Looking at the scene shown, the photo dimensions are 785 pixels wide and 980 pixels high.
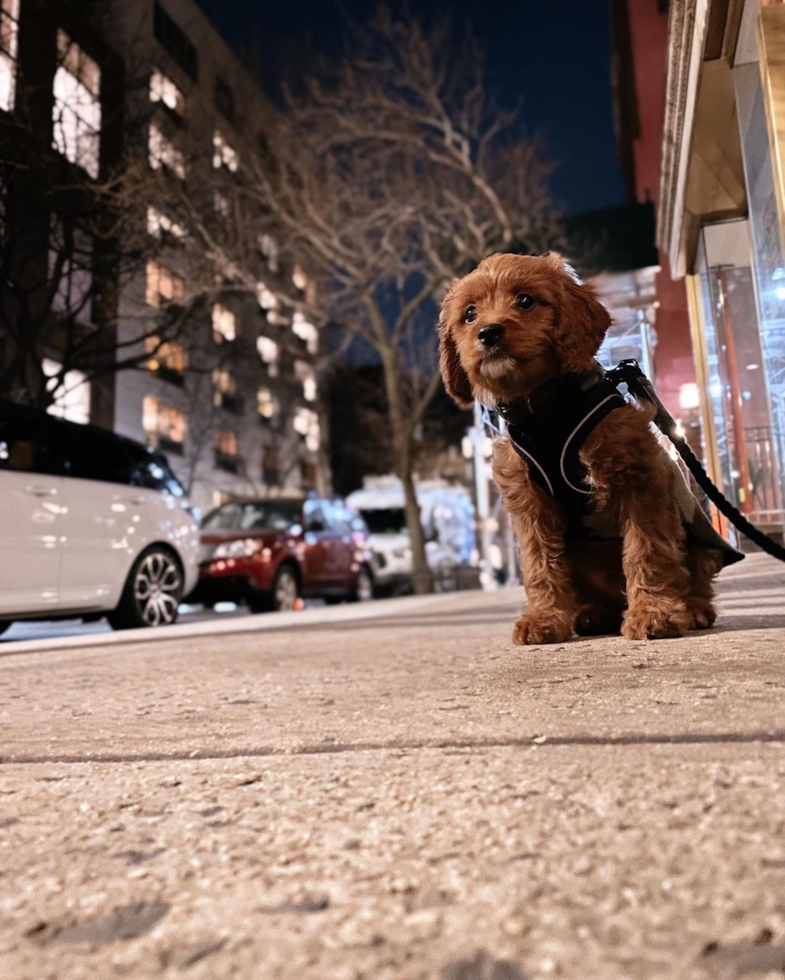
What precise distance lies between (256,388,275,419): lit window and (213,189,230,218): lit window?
1715cm

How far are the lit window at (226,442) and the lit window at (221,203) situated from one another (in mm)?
14387

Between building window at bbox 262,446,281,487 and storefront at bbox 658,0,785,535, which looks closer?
storefront at bbox 658,0,785,535

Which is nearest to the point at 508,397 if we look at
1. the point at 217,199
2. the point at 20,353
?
the point at 20,353

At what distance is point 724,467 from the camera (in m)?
5.73

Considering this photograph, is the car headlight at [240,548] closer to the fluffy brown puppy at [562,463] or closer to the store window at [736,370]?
the store window at [736,370]

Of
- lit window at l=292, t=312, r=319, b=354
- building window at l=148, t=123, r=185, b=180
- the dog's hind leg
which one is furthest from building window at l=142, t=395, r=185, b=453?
the dog's hind leg

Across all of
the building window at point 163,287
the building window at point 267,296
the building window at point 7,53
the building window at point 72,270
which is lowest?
the building window at point 72,270

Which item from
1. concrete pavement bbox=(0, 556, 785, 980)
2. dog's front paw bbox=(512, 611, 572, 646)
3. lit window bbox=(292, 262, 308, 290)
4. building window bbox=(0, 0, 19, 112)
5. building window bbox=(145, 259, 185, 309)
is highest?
lit window bbox=(292, 262, 308, 290)

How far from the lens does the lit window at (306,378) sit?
37000 millimetres

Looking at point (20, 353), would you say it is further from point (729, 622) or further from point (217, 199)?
point (729, 622)

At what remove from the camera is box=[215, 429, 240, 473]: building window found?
30.3m

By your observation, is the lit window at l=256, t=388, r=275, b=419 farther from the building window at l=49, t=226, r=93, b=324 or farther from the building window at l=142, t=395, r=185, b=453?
the building window at l=49, t=226, r=93, b=324

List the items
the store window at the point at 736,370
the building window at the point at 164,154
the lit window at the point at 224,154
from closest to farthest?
the store window at the point at 736,370, the building window at the point at 164,154, the lit window at the point at 224,154

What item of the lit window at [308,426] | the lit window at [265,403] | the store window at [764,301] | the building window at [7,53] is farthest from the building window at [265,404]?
the store window at [764,301]
